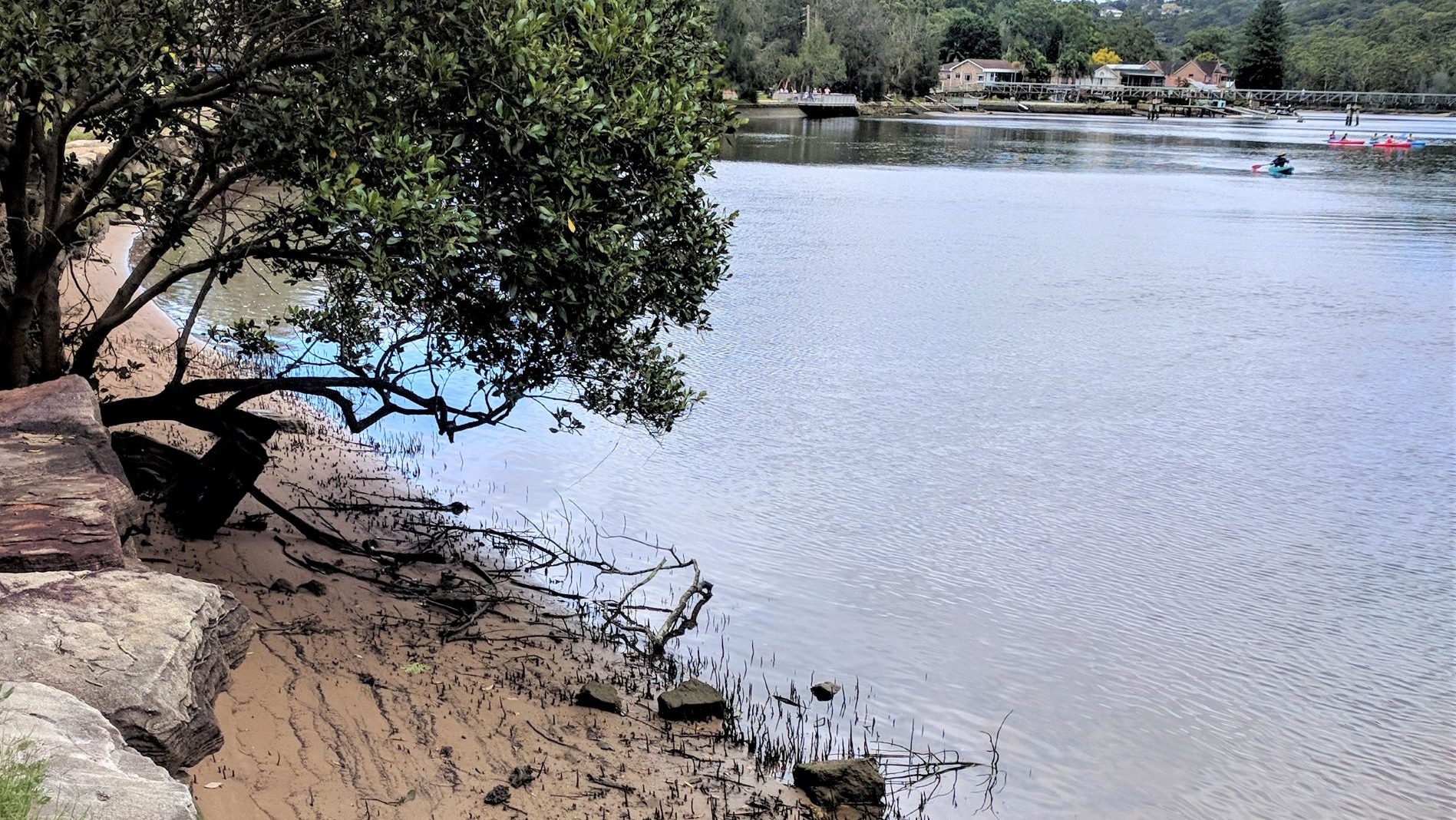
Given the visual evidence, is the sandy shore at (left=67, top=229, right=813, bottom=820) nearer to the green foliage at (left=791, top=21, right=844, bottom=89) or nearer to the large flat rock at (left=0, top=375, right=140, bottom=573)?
the large flat rock at (left=0, top=375, right=140, bottom=573)

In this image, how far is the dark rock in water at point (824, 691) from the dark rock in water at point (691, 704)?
1166mm

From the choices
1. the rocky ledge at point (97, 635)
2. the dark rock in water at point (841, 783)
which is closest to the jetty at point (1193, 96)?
the dark rock in water at point (841, 783)

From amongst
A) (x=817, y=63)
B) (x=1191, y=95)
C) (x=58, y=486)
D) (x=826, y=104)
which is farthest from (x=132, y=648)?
(x=1191, y=95)

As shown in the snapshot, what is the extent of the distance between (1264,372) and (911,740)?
1771cm

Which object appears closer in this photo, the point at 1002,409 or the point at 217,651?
the point at 217,651

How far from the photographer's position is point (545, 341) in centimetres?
1025

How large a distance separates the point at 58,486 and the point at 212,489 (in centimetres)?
322

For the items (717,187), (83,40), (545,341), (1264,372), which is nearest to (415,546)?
(545,341)

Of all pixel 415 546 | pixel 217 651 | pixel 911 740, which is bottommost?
pixel 911 740

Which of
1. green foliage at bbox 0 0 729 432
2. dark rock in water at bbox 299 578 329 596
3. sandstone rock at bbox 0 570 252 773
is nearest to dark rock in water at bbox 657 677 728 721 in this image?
Answer: green foliage at bbox 0 0 729 432

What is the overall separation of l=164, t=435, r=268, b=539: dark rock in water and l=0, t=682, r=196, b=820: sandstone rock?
537 cm

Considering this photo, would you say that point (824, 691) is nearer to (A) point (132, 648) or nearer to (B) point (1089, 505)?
(A) point (132, 648)

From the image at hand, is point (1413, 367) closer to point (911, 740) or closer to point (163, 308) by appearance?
point (911, 740)

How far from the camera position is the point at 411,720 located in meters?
8.52
